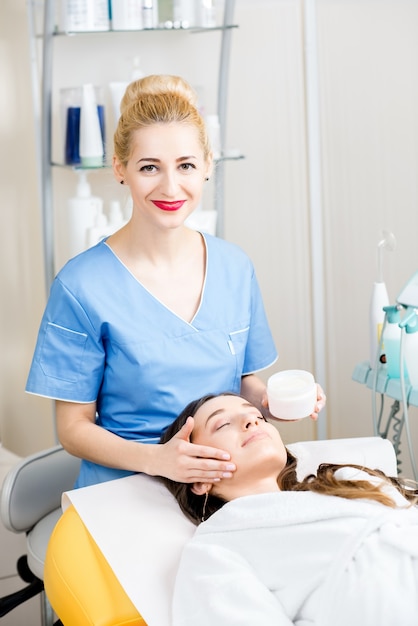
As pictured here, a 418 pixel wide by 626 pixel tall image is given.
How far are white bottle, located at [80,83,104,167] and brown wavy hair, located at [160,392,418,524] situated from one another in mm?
951

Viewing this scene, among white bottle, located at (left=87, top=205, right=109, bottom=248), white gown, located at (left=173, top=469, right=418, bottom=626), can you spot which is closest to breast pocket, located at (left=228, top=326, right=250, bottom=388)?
white gown, located at (left=173, top=469, right=418, bottom=626)

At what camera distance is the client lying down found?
107 cm

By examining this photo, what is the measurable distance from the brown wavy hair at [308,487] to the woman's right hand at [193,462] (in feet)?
0.18

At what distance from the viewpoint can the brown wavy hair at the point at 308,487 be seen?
1247mm

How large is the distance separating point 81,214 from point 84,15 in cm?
49

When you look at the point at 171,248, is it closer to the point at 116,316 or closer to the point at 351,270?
the point at 116,316

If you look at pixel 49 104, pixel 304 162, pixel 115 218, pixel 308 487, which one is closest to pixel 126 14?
pixel 49 104

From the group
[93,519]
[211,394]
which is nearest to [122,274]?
[211,394]

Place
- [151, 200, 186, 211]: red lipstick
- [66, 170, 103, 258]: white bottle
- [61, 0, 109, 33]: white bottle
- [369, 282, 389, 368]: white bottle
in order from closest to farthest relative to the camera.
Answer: [151, 200, 186, 211]: red lipstick → [369, 282, 389, 368]: white bottle → [61, 0, 109, 33]: white bottle → [66, 170, 103, 258]: white bottle

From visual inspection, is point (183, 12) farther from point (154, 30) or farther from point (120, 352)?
point (120, 352)

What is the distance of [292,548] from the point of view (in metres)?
1.16

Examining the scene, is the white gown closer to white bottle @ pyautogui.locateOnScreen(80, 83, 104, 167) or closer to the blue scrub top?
the blue scrub top

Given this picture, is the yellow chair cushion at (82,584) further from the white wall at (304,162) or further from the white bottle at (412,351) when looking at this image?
the white wall at (304,162)

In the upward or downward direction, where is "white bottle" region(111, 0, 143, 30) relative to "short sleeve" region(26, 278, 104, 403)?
upward
